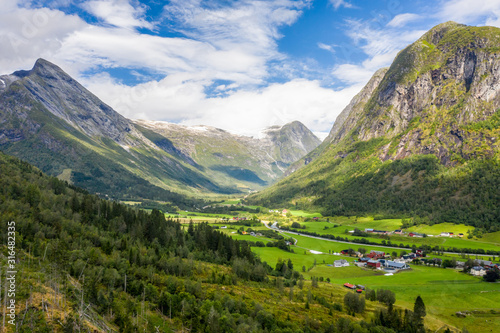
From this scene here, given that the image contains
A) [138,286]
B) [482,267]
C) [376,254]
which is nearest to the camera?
[138,286]

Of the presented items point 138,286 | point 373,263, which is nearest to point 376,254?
point 373,263

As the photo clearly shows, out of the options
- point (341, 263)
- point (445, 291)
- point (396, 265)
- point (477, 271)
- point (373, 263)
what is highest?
point (477, 271)

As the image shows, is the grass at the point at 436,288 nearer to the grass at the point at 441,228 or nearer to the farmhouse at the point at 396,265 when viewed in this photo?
the farmhouse at the point at 396,265

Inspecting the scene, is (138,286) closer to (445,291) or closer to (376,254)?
(445,291)

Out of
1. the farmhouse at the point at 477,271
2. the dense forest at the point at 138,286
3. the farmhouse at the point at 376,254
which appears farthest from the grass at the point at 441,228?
the dense forest at the point at 138,286

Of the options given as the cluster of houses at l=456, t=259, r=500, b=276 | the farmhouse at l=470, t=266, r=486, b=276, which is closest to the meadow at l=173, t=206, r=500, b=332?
the farmhouse at l=470, t=266, r=486, b=276

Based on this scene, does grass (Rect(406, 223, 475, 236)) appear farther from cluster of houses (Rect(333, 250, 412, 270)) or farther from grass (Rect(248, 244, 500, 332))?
grass (Rect(248, 244, 500, 332))

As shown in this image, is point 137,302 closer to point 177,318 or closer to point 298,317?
point 177,318

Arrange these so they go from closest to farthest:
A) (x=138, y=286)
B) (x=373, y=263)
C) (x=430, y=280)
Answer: (x=138, y=286), (x=430, y=280), (x=373, y=263)

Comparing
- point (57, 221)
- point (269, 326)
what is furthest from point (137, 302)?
point (57, 221)
